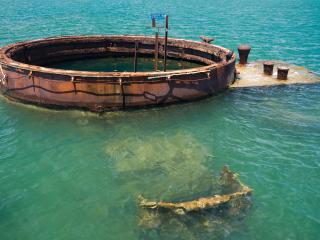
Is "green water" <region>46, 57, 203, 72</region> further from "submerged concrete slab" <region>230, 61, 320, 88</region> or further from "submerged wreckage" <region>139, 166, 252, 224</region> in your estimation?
"submerged wreckage" <region>139, 166, 252, 224</region>

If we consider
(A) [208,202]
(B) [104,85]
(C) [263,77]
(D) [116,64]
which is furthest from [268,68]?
(A) [208,202]

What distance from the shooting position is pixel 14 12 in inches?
2429

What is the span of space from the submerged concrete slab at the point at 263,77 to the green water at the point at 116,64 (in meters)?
4.24

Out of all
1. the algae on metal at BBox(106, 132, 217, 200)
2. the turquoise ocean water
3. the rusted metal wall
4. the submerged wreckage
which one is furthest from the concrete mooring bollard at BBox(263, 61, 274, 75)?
the submerged wreckage

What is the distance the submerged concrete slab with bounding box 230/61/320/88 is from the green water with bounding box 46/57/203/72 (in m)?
4.24

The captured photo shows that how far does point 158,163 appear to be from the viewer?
1351 centimetres

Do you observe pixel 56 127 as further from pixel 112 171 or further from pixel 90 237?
pixel 90 237

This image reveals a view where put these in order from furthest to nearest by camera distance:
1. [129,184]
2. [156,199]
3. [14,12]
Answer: [14,12]
[129,184]
[156,199]

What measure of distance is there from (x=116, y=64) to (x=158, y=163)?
51.2 feet

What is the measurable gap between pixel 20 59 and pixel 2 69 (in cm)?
444

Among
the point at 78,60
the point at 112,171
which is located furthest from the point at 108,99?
the point at 78,60

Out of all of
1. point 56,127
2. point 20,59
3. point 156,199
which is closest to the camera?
point 156,199

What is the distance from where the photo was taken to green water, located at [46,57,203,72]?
25750mm

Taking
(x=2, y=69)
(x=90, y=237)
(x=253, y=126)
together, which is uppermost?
(x=2, y=69)
